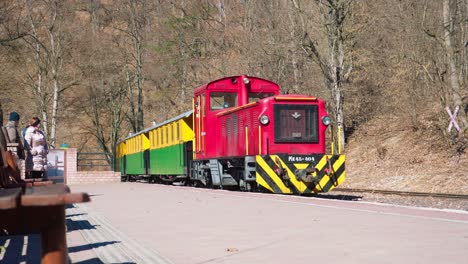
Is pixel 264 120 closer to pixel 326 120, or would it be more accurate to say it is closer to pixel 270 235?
pixel 326 120

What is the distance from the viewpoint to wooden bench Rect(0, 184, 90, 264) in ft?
10.5

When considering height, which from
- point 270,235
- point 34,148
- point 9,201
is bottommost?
point 270,235

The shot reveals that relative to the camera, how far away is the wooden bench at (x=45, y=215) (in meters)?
3.19

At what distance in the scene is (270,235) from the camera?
27.4 feet

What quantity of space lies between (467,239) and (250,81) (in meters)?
14.4

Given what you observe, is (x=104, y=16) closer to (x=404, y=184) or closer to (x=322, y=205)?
(x=404, y=184)

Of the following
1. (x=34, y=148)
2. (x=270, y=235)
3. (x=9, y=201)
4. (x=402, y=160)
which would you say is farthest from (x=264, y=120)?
(x=9, y=201)

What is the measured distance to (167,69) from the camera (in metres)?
51.3

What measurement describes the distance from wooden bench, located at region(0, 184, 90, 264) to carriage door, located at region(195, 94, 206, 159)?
1823cm

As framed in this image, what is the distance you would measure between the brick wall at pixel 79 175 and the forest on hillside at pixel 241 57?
18.2ft

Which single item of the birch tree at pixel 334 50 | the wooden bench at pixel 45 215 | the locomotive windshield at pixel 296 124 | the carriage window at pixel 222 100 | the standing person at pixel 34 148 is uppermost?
the birch tree at pixel 334 50

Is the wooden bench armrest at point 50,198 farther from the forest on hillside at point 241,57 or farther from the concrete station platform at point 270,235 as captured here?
the forest on hillside at point 241,57

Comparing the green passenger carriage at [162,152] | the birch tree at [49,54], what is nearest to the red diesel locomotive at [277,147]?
the green passenger carriage at [162,152]

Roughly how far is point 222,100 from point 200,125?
136cm
